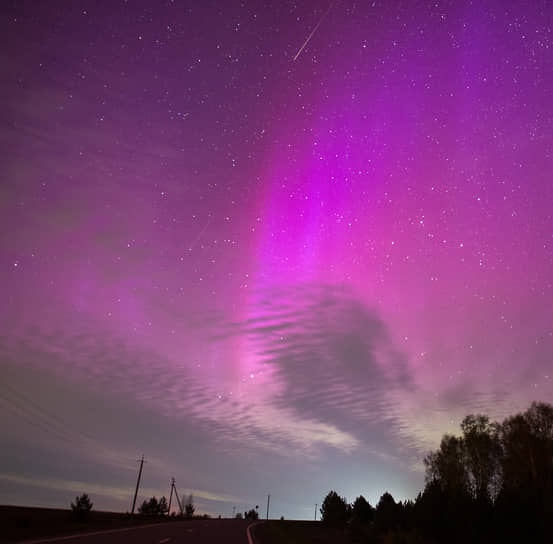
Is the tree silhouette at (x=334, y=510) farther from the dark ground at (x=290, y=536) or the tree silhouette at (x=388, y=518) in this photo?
the tree silhouette at (x=388, y=518)

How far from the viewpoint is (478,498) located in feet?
81.3

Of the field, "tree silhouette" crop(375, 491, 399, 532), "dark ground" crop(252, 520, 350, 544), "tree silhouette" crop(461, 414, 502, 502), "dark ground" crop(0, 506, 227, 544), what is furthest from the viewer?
"tree silhouette" crop(461, 414, 502, 502)

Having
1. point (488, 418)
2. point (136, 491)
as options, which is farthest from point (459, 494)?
point (136, 491)

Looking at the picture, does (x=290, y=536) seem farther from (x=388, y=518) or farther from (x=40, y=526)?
(x=40, y=526)

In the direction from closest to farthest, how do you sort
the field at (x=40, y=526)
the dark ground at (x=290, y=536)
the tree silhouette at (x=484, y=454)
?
the field at (x=40, y=526)
the dark ground at (x=290, y=536)
the tree silhouette at (x=484, y=454)

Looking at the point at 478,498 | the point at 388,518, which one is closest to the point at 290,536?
the point at 388,518

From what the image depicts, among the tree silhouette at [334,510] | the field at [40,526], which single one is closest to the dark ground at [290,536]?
the field at [40,526]

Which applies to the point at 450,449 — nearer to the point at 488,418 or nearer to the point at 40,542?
the point at 488,418

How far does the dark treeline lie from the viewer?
2127cm

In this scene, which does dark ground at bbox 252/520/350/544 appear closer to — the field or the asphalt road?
the asphalt road

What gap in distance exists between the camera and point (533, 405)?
4975 centimetres

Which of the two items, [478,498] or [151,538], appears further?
[478,498]

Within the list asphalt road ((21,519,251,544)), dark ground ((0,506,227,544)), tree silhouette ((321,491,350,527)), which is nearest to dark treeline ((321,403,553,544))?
tree silhouette ((321,491,350,527))

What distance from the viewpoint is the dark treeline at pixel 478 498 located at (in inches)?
837
